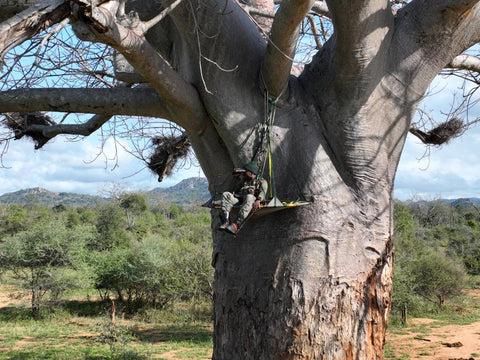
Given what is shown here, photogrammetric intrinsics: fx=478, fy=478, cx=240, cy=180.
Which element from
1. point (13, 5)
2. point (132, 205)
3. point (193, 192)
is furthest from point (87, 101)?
point (132, 205)

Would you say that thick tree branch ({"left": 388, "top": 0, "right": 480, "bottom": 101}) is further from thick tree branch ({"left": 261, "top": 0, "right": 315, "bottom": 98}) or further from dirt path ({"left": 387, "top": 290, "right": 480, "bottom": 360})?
dirt path ({"left": 387, "top": 290, "right": 480, "bottom": 360})

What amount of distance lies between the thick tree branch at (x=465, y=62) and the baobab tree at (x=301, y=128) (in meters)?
0.81

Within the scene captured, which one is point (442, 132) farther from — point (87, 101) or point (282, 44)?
point (87, 101)

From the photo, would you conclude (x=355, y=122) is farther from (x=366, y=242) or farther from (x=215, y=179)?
(x=215, y=179)

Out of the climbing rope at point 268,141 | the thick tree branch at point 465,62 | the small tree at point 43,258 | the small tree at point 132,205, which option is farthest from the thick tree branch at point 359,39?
the small tree at point 132,205

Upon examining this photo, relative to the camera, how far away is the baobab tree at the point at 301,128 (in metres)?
2.99

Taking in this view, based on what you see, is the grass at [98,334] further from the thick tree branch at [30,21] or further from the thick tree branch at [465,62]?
the thick tree branch at [30,21]

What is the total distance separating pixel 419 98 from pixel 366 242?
1157mm

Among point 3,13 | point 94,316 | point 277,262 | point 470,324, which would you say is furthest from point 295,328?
point 94,316

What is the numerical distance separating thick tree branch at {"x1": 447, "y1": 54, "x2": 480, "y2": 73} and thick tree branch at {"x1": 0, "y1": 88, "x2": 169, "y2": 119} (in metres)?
2.67

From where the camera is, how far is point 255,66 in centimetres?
340

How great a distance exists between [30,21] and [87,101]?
4.89 feet

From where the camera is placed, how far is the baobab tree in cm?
299

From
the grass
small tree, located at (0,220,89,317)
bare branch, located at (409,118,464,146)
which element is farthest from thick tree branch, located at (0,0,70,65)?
small tree, located at (0,220,89,317)
